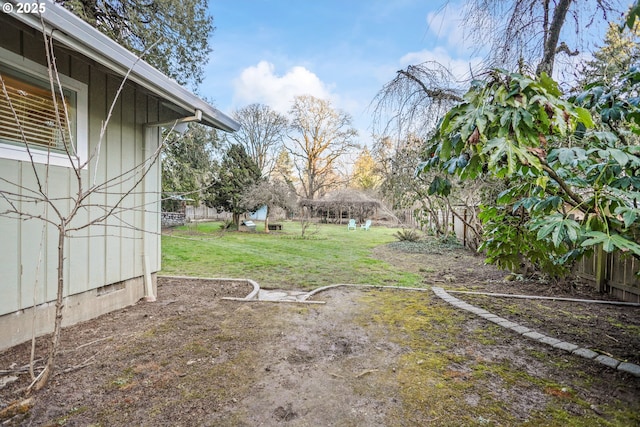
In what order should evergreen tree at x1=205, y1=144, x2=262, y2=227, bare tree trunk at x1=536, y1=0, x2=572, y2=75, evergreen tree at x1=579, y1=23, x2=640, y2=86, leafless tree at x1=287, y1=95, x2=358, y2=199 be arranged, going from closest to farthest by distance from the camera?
bare tree trunk at x1=536, y1=0, x2=572, y2=75 < evergreen tree at x1=579, y1=23, x2=640, y2=86 < evergreen tree at x1=205, y1=144, x2=262, y2=227 < leafless tree at x1=287, y1=95, x2=358, y2=199

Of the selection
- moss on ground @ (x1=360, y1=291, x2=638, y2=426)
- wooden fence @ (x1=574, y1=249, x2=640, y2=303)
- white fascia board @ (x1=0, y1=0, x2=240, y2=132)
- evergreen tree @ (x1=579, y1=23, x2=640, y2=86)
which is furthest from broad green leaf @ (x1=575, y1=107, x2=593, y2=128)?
wooden fence @ (x1=574, y1=249, x2=640, y2=303)

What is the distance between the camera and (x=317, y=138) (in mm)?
27656

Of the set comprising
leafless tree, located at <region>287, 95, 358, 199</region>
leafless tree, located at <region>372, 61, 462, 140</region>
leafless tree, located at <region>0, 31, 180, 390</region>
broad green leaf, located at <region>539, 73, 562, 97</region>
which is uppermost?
leafless tree, located at <region>287, 95, 358, 199</region>

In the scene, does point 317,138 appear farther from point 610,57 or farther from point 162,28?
point 610,57

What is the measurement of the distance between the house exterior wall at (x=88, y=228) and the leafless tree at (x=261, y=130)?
21.2 meters

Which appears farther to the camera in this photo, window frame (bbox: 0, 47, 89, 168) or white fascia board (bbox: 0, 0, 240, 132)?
window frame (bbox: 0, 47, 89, 168)

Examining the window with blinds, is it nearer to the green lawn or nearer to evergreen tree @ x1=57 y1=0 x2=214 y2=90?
the green lawn

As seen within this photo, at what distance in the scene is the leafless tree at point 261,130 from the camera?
81.2 feet

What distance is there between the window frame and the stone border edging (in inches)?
167

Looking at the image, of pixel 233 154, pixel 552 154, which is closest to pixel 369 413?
pixel 552 154

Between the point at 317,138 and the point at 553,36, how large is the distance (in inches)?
962

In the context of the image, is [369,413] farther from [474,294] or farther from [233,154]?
[233,154]

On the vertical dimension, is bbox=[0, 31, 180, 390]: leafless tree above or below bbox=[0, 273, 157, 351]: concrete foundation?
above

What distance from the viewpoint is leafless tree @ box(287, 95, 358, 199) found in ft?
87.8
